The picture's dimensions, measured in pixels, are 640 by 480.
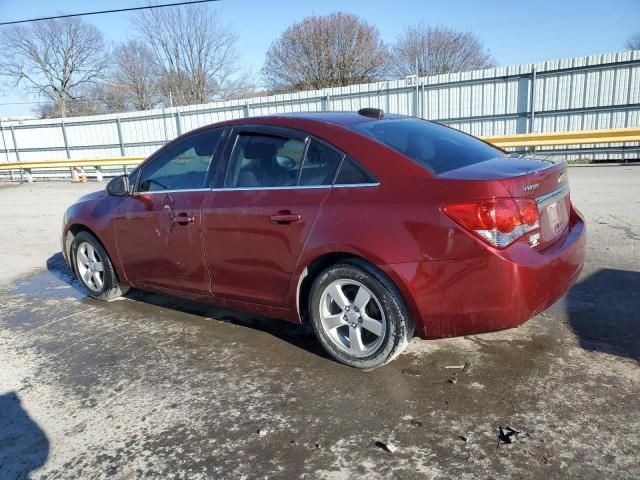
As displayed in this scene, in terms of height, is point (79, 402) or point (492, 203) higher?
point (492, 203)

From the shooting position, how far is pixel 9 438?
2.80 metres

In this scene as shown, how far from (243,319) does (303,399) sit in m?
1.51

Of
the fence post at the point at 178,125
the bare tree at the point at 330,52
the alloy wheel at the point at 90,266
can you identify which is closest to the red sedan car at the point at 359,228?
the alloy wheel at the point at 90,266

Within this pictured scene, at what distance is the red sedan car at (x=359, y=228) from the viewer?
2809 millimetres

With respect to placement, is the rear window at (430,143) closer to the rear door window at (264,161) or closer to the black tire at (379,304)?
the rear door window at (264,161)

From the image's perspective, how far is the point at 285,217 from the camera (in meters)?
3.37

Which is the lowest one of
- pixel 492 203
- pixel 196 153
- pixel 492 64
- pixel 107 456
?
pixel 107 456

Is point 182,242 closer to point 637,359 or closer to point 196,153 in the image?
point 196,153

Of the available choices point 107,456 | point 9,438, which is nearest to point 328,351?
point 107,456

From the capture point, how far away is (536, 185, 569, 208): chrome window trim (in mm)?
3014

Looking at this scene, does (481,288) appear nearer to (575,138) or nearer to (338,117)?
(338,117)

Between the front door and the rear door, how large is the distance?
0.17 meters

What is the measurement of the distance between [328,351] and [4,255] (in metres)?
6.34

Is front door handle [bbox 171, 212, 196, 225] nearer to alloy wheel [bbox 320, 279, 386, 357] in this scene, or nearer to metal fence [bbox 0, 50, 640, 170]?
alloy wheel [bbox 320, 279, 386, 357]
